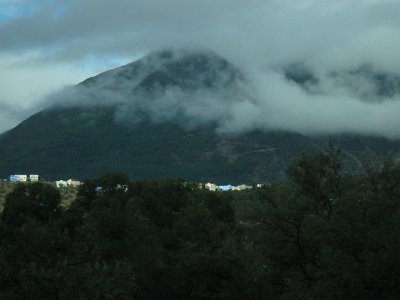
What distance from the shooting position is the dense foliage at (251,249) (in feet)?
103

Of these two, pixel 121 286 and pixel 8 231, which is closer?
pixel 121 286

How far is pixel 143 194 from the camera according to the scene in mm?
72875

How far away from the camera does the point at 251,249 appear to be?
1617 inches

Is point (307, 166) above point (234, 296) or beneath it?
above

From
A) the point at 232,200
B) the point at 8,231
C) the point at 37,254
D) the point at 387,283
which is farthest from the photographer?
the point at 232,200

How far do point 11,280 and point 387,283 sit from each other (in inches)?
695

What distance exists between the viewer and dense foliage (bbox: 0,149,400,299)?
103ft

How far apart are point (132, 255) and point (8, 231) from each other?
27.1 metres

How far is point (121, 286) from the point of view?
3303 cm

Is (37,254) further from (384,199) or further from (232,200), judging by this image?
(232,200)

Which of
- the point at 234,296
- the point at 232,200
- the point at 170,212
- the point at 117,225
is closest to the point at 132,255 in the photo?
the point at 117,225

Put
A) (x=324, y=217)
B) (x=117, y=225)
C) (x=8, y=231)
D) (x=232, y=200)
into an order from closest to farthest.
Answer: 1. (x=324, y=217)
2. (x=117, y=225)
3. (x=8, y=231)
4. (x=232, y=200)

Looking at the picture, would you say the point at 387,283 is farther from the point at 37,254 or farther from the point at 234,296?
the point at 37,254

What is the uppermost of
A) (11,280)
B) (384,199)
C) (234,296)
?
(384,199)
